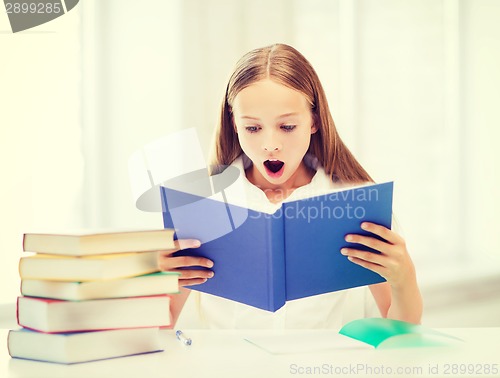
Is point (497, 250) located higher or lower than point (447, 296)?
higher

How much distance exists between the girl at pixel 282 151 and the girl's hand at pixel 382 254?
0.64 feet

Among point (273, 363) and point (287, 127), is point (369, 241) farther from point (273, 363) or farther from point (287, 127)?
point (287, 127)

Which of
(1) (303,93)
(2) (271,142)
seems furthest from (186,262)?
(1) (303,93)

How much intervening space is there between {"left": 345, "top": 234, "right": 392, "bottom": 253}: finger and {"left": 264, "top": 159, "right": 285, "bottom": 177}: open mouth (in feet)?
1.63

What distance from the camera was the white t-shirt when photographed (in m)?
1.81

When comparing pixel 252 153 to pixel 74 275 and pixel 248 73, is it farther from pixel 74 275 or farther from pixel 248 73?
pixel 74 275

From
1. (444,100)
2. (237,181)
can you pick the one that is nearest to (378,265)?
(237,181)

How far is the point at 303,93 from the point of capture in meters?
1.76

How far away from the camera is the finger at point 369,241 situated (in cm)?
129

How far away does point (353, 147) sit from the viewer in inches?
101

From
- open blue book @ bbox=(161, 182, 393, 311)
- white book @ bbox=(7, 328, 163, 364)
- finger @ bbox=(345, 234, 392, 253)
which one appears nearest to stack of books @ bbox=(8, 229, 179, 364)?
white book @ bbox=(7, 328, 163, 364)

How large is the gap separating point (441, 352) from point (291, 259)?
307mm

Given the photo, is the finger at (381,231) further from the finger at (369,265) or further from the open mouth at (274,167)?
the open mouth at (274,167)

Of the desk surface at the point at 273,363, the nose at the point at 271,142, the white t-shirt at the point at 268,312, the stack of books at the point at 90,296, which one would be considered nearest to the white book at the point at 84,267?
the stack of books at the point at 90,296
